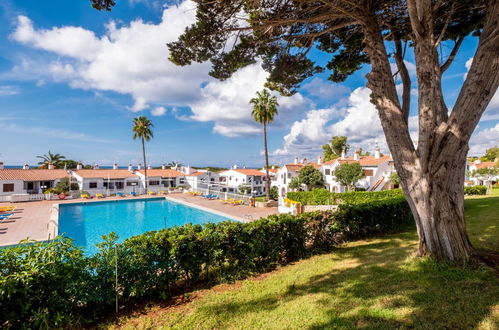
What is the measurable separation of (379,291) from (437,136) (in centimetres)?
348

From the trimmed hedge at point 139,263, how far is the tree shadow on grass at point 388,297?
1.30 m

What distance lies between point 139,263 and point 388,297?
4.93 meters

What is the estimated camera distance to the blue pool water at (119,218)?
55.1 ft

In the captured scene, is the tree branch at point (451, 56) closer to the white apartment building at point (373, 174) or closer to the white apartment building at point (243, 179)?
the white apartment building at point (373, 174)

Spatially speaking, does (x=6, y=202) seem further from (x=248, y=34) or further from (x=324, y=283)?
(x=324, y=283)

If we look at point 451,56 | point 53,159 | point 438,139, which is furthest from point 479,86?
point 53,159

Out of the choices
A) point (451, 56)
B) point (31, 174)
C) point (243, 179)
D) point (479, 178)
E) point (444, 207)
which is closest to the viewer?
point (444, 207)

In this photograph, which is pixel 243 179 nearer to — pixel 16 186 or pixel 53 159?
pixel 16 186

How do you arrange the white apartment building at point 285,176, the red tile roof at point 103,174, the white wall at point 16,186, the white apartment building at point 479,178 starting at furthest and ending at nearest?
the white apartment building at point 479,178 → the white apartment building at point 285,176 → the red tile roof at point 103,174 → the white wall at point 16,186

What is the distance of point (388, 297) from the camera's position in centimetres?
427

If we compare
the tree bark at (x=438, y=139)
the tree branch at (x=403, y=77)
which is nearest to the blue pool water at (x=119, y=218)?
the tree bark at (x=438, y=139)

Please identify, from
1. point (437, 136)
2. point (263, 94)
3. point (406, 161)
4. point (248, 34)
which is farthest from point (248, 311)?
point (263, 94)

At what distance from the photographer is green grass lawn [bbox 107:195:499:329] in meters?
3.62

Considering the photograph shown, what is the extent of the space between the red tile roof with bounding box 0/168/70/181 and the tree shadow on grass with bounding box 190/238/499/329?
134 ft
